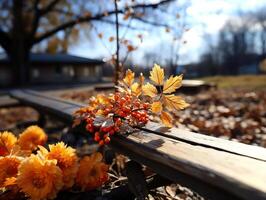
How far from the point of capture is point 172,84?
1.59 m

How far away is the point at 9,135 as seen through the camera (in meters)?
2.17

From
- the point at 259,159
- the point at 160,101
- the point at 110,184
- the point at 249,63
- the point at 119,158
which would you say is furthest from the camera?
the point at 249,63

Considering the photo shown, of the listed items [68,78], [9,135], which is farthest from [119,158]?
[68,78]

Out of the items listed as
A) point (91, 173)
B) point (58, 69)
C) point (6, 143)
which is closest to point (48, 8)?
point (58, 69)

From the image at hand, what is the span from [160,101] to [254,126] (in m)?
2.63

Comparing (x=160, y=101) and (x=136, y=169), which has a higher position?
(x=160, y=101)

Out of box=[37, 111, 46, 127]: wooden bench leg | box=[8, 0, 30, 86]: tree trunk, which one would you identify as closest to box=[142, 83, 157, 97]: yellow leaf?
box=[37, 111, 46, 127]: wooden bench leg

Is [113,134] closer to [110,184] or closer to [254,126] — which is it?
[110,184]

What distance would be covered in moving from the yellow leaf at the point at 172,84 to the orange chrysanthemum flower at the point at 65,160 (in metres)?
0.63

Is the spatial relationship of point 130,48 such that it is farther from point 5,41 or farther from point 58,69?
point 58,69

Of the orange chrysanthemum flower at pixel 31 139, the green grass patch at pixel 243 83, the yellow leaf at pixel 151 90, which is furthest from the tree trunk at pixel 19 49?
the yellow leaf at pixel 151 90

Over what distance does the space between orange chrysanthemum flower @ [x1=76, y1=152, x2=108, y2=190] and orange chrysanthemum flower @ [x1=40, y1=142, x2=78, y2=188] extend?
8cm

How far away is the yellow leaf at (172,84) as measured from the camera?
1.57 m

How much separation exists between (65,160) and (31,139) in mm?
802
